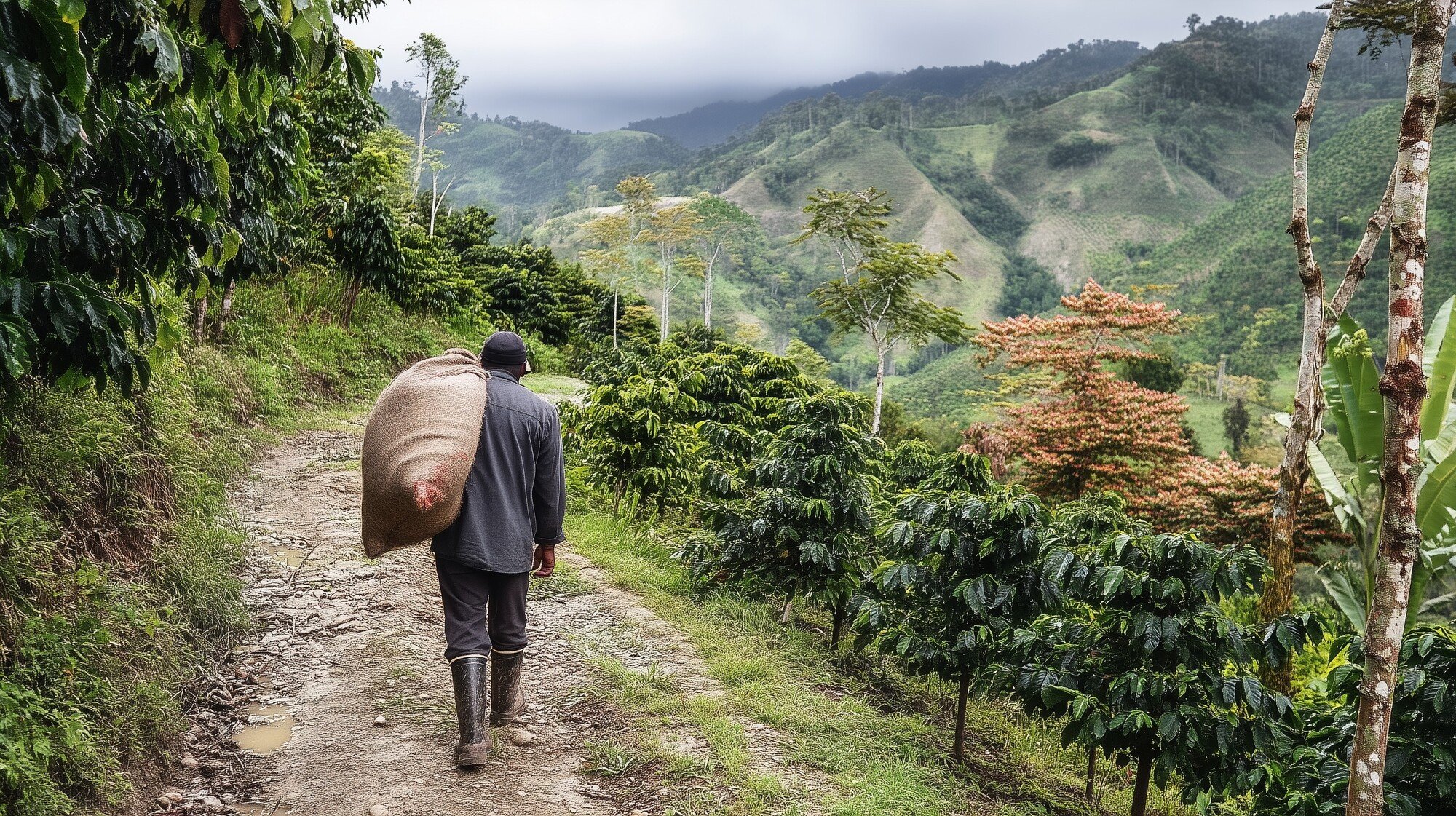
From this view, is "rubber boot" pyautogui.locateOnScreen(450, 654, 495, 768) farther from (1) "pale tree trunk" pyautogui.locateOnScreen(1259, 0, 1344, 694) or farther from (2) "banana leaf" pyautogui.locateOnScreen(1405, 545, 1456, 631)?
(1) "pale tree trunk" pyautogui.locateOnScreen(1259, 0, 1344, 694)

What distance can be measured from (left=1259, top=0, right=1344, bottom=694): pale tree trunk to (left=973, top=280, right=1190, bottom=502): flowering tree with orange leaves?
10023mm

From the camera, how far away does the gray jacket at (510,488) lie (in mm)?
3314

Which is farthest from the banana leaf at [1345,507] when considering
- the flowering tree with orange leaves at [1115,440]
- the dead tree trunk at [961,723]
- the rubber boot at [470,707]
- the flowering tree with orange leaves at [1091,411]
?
the flowering tree with orange leaves at [1091,411]

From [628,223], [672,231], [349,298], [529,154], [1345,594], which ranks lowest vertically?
[1345,594]

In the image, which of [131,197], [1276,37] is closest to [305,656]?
[131,197]

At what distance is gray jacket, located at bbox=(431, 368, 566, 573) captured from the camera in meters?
3.31

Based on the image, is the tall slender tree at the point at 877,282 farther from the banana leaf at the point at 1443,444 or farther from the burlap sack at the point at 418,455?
the burlap sack at the point at 418,455

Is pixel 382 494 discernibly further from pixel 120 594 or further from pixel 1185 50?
pixel 1185 50

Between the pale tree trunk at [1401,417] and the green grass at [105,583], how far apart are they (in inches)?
156

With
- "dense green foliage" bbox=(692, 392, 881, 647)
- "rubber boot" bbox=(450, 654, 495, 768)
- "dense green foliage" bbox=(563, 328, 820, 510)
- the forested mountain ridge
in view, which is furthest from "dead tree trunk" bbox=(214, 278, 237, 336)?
the forested mountain ridge

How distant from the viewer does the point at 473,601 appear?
3.38m

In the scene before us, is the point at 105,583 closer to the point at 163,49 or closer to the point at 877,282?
the point at 163,49

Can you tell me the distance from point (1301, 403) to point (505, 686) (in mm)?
6410

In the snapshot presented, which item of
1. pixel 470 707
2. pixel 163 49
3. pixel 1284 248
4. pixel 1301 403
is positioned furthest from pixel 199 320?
pixel 1284 248
